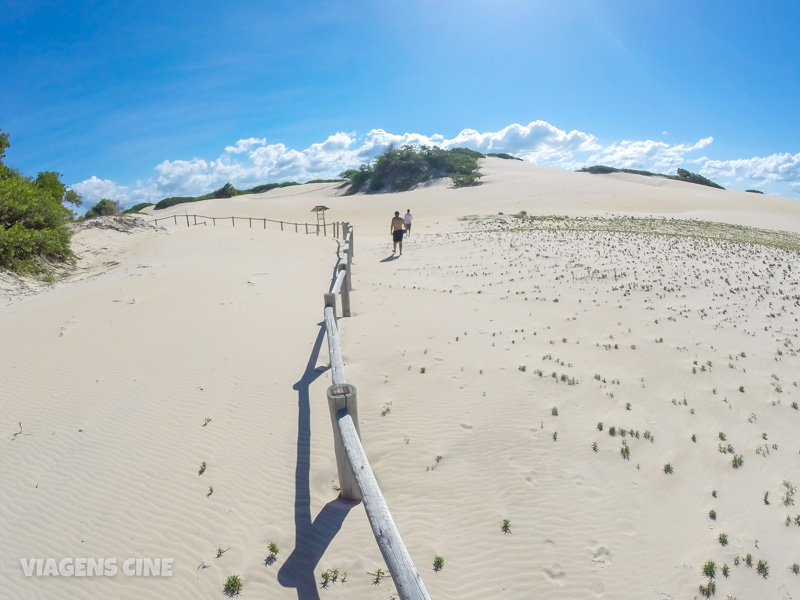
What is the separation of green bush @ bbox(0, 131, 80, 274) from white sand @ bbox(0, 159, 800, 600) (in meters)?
2.71

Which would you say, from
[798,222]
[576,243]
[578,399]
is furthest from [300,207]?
[578,399]

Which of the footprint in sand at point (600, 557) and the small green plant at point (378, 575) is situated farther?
the footprint in sand at point (600, 557)

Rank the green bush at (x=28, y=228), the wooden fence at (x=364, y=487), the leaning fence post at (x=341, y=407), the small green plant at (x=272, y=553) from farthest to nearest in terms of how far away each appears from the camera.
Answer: the green bush at (x=28, y=228) → the leaning fence post at (x=341, y=407) → the small green plant at (x=272, y=553) → the wooden fence at (x=364, y=487)

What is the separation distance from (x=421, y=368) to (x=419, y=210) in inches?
1424

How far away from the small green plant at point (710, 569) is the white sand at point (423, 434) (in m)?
0.09

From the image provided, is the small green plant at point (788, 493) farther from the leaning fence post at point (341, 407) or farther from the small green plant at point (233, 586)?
the small green plant at point (233, 586)

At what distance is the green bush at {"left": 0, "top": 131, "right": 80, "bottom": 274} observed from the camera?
15.7m

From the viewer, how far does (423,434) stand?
6059 mm

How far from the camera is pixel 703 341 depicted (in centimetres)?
924

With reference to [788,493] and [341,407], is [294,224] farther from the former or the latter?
[788,493]

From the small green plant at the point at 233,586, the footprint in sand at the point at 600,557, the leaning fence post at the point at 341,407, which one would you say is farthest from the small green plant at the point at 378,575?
the footprint in sand at the point at 600,557

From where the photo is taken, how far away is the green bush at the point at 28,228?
15.7m

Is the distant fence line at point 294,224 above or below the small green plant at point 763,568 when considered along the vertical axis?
below

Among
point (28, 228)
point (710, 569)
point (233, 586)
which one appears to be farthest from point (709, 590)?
point (28, 228)
